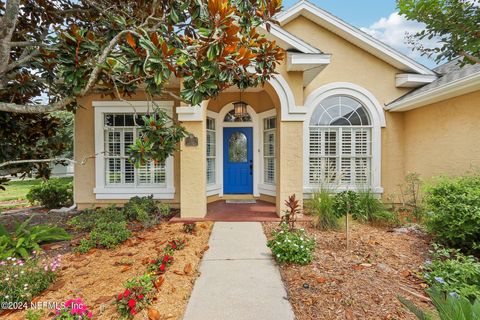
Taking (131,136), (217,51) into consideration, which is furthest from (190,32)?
(131,136)

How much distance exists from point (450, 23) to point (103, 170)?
934 centimetres

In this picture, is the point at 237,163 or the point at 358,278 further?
the point at 237,163

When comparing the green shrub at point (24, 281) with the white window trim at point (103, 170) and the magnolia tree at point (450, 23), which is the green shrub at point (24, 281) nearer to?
the white window trim at point (103, 170)

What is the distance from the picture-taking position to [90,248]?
15.5ft

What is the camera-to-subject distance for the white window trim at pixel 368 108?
8.09 metres

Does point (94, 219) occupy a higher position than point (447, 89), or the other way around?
point (447, 89)

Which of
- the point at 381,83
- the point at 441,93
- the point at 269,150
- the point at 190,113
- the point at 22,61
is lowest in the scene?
the point at 269,150

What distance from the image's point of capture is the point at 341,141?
8.16 meters

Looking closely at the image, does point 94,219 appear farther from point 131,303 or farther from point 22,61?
point 131,303

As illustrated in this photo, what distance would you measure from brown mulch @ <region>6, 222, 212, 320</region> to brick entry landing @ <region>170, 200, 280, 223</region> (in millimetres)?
1065

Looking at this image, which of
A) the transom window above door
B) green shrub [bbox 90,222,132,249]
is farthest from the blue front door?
green shrub [bbox 90,222,132,249]

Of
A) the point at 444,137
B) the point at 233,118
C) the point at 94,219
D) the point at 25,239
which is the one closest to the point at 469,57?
the point at 444,137

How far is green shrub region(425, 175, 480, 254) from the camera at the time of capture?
4.26 meters

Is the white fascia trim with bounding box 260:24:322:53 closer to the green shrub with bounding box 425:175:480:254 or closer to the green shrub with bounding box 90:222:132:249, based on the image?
the green shrub with bounding box 425:175:480:254
